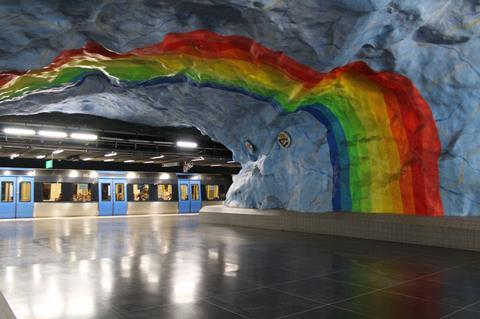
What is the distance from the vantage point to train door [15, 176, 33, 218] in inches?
717

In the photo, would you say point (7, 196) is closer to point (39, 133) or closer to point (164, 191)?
point (164, 191)

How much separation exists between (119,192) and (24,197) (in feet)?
15.3

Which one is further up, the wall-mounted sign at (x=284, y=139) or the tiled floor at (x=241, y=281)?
the wall-mounted sign at (x=284, y=139)

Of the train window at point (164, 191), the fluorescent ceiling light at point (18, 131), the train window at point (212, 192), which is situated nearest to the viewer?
the fluorescent ceiling light at point (18, 131)

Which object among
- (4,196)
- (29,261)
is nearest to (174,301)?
(29,261)

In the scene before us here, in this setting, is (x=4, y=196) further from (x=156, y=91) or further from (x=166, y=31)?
(x=166, y=31)

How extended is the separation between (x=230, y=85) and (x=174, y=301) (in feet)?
18.0

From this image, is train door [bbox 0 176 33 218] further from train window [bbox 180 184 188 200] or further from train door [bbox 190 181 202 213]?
train door [bbox 190 181 202 213]

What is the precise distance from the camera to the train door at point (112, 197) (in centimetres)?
2053

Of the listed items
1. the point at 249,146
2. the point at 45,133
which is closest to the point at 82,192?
the point at 45,133

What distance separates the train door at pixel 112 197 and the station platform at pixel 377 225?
34.0 ft

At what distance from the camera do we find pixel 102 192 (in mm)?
20641

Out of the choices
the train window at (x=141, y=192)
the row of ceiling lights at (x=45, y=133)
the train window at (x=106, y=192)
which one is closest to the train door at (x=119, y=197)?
the train window at (x=106, y=192)

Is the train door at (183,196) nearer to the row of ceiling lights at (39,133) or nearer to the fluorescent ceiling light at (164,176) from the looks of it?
the fluorescent ceiling light at (164,176)
